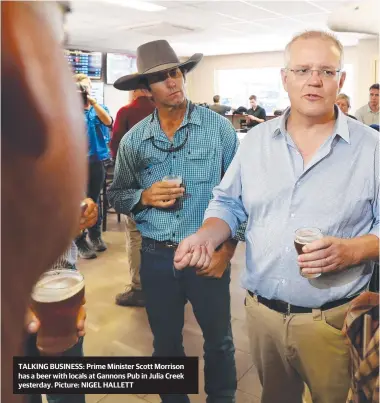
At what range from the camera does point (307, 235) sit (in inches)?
37.0

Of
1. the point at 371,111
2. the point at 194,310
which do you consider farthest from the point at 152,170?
the point at 371,111

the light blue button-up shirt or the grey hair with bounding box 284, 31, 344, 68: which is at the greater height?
the grey hair with bounding box 284, 31, 344, 68

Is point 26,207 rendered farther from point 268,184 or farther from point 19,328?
point 268,184

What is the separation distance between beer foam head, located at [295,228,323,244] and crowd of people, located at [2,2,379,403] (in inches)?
1.0

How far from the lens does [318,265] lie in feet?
2.94

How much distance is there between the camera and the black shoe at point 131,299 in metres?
2.32

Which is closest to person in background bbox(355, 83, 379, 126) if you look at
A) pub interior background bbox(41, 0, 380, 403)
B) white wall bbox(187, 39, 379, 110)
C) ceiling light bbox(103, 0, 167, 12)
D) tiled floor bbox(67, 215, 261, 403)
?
pub interior background bbox(41, 0, 380, 403)

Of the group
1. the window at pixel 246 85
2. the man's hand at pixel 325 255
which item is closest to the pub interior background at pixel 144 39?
the man's hand at pixel 325 255

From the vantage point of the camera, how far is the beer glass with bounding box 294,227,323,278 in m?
0.92

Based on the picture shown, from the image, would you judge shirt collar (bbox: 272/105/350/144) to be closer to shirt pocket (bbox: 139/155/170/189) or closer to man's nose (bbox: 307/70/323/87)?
man's nose (bbox: 307/70/323/87)

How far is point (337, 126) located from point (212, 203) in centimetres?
37

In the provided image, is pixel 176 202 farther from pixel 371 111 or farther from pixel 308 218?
pixel 371 111

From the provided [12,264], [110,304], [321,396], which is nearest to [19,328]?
[12,264]

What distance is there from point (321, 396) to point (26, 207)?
3.38 ft
